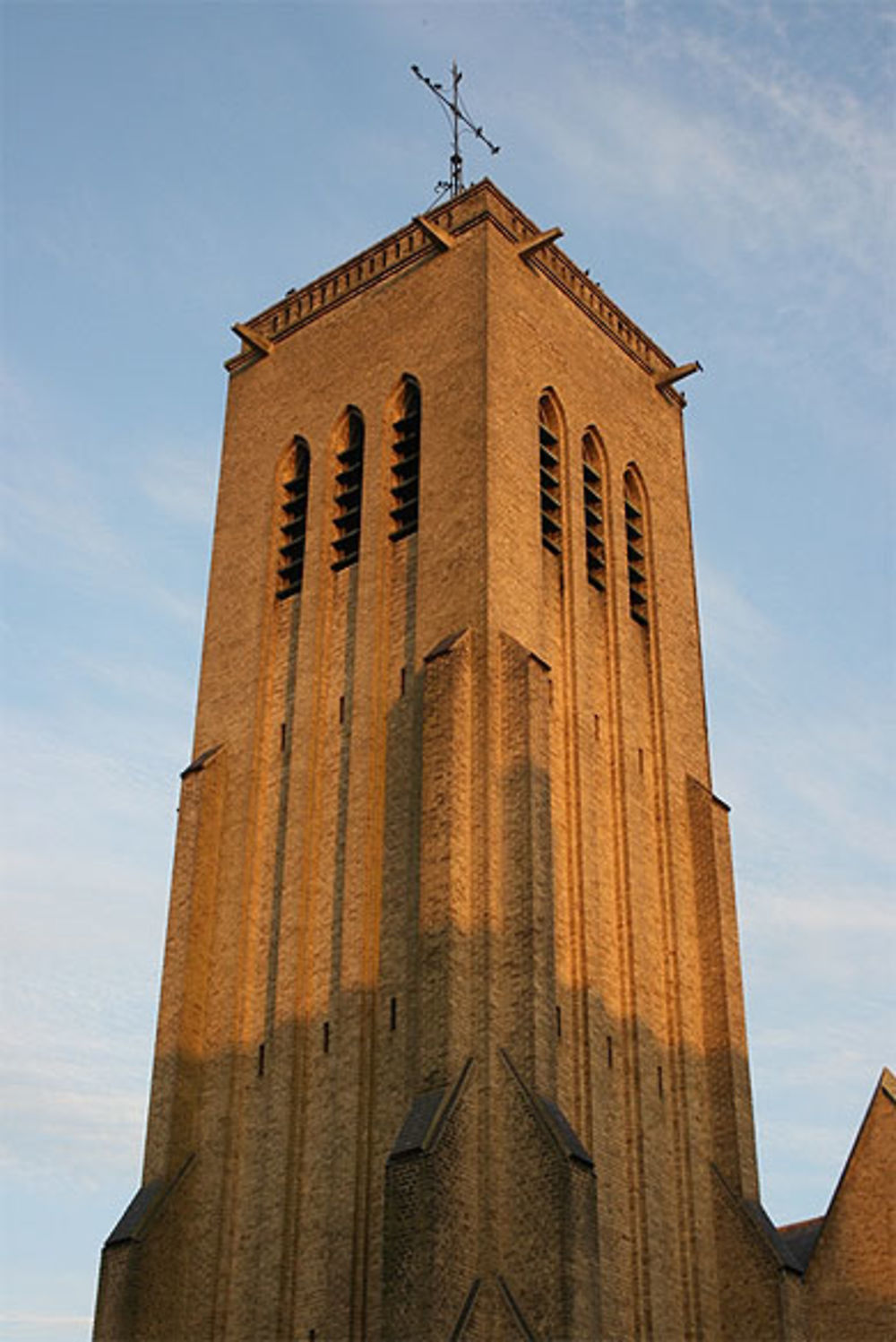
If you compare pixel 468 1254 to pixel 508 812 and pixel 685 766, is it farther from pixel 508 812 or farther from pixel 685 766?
pixel 685 766

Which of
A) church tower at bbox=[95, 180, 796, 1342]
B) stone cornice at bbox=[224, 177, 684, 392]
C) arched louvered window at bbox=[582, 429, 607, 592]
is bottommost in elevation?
church tower at bbox=[95, 180, 796, 1342]

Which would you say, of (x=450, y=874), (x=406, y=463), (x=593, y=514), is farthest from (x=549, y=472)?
(x=450, y=874)

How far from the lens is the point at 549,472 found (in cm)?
2639

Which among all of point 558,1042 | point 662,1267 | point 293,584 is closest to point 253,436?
point 293,584

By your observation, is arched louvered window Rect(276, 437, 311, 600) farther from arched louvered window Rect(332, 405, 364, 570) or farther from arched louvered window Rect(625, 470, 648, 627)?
arched louvered window Rect(625, 470, 648, 627)


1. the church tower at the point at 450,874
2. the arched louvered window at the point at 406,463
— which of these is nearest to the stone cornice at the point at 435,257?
the church tower at the point at 450,874

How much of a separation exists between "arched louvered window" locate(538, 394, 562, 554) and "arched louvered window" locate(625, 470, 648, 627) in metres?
2.01

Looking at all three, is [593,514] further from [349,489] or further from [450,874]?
[450,874]

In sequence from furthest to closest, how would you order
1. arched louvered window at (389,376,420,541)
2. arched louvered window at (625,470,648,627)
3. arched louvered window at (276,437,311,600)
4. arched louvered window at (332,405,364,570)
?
arched louvered window at (625,470,648,627) < arched louvered window at (276,437,311,600) < arched louvered window at (332,405,364,570) < arched louvered window at (389,376,420,541)

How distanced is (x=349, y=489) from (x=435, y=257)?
4479mm

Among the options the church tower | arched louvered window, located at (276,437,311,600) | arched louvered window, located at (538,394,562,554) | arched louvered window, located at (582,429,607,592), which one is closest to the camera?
the church tower

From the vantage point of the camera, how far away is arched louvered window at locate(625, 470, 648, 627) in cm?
2742

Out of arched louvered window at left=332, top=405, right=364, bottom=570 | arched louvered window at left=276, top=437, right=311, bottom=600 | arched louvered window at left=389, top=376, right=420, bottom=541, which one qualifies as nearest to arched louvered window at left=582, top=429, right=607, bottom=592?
arched louvered window at left=389, top=376, right=420, bottom=541

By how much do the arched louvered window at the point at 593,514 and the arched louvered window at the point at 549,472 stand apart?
2.65 feet
